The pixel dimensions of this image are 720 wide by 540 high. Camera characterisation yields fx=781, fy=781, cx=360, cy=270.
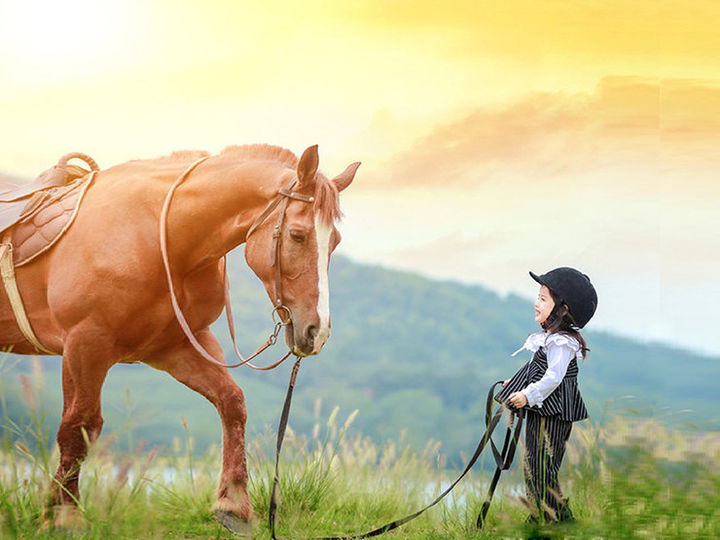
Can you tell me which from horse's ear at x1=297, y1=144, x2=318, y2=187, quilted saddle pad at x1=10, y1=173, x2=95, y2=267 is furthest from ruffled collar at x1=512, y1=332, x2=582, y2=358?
quilted saddle pad at x1=10, y1=173, x2=95, y2=267

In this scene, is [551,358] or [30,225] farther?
[30,225]

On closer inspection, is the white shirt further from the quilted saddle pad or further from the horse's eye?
the quilted saddle pad

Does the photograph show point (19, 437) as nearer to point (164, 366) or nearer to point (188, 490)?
point (164, 366)

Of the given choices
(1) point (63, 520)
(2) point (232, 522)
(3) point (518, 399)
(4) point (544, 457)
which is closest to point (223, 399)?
(2) point (232, 522)

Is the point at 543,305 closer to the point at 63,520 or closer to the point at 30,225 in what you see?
the point at 63,520

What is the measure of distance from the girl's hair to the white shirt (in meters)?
0.03

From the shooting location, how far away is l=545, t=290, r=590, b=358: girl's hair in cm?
382

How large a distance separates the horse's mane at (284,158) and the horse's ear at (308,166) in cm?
5

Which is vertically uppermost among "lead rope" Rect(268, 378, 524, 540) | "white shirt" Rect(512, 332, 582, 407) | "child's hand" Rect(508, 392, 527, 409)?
"white shirt" Rect(512, 332, 582, 407)

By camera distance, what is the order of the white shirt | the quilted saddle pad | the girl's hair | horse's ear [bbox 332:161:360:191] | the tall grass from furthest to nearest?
the quilted saddle pad, horse's ear [bbox 332:161:360:191], the girl's hair, the white shirt, the tall grass

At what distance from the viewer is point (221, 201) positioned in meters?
4.09

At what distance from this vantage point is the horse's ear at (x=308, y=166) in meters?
3.73

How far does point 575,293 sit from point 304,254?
133 cm

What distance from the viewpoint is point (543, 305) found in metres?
3.87
